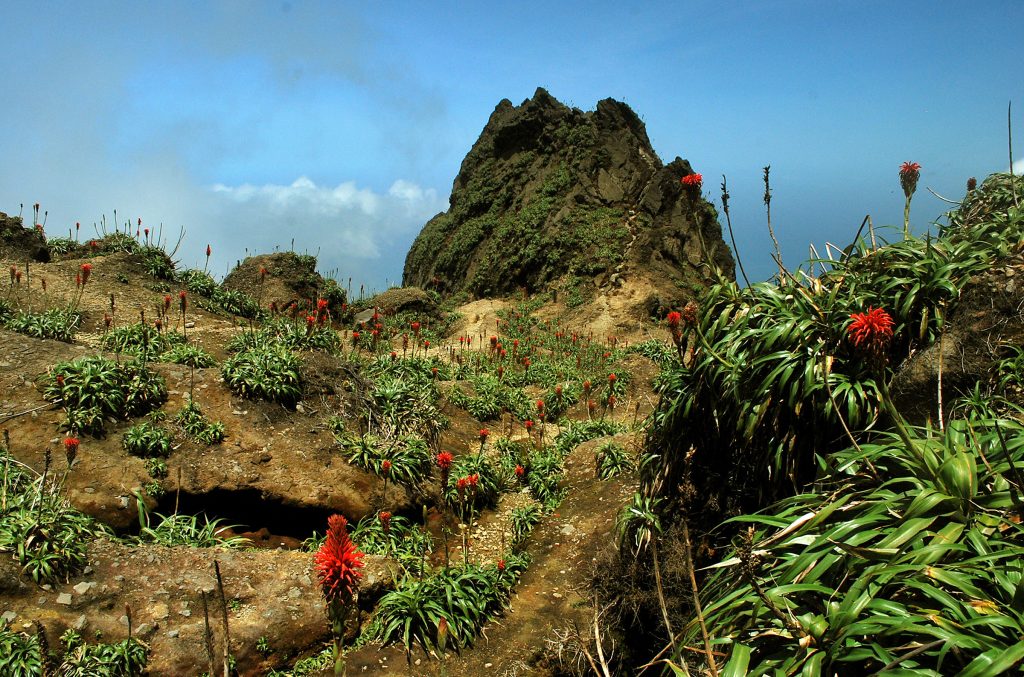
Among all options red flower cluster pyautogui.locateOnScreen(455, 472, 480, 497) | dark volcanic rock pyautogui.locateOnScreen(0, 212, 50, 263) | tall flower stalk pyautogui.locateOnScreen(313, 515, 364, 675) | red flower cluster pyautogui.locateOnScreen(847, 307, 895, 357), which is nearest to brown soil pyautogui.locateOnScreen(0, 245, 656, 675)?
red flower cluster pyautogui.locateOnScreen(455, 472, 480, 497)

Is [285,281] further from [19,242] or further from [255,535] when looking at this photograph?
[255,535]

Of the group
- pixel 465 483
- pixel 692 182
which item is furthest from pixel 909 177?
pixel 465 483

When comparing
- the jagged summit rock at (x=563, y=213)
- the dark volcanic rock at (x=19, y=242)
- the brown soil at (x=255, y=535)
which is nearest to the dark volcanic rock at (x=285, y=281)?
the dark volcanic rock at (x=19, y=242)

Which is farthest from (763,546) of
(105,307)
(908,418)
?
(105,307)

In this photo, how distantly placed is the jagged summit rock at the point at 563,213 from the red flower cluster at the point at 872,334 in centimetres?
1758

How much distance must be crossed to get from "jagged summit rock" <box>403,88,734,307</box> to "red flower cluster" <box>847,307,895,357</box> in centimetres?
1758

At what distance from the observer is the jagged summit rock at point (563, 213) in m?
21.3

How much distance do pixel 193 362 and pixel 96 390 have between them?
1.26 m

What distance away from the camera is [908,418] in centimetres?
378

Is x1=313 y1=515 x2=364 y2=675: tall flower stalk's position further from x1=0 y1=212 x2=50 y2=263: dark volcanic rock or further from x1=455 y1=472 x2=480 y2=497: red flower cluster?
x1=0 y1=212 x2=50 y2=263: dark volcanic rock

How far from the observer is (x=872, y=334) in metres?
2.76

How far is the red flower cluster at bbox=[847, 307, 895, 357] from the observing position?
2.72m

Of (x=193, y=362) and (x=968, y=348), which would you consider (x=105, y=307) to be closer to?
(x=193, y=362)

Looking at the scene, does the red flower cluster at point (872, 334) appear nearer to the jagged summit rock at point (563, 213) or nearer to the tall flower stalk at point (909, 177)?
the tall flower stalk at point (909, 177)
